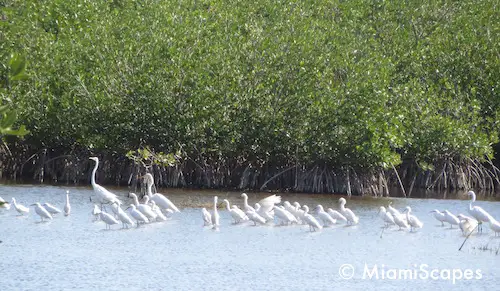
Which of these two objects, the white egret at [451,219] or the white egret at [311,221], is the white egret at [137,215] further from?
the white egret at [451,219]

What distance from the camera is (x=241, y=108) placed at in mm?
25219

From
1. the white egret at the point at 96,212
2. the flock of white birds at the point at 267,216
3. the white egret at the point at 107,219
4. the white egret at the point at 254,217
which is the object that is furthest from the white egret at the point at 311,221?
the white egret at the point at 96,212

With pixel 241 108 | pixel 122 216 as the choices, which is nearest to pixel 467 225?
pixel 122 216

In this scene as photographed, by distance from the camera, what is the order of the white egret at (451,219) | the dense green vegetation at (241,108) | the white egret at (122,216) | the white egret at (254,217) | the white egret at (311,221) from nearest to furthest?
the white egret at (122,216)
the white egret at (311,221)
the white egret at (254,217)
the white egret at (451,219)
the dense green vegetation at (241,108)

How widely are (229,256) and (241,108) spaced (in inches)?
394

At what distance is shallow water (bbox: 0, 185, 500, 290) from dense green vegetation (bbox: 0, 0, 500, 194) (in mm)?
4927

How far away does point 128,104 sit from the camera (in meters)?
25.5

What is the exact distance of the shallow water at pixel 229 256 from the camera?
45.2 ft

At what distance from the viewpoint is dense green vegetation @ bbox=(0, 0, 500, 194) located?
984 inches

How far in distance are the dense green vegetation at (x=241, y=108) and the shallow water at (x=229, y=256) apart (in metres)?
4.93

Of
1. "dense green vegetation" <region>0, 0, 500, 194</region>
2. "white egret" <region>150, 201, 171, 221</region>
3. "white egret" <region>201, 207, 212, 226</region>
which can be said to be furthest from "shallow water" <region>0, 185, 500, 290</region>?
"dense green vegetation" <region>0, 0, 500, 194</region>

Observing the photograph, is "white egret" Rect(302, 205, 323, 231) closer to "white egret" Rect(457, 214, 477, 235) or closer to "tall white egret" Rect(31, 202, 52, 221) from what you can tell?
"white egret" Rect(457, 214, 477, 235)

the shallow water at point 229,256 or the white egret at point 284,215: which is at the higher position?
the white egret at point 284,215

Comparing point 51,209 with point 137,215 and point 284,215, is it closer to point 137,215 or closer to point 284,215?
point 137,215
